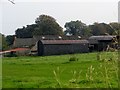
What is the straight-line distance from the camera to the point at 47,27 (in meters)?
97.1

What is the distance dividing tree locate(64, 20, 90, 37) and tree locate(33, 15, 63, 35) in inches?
353

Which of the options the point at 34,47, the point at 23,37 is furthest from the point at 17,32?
the point at 34,47

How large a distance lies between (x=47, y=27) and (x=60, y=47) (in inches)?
671

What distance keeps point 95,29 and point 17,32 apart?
73.3 ft

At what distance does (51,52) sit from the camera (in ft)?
263

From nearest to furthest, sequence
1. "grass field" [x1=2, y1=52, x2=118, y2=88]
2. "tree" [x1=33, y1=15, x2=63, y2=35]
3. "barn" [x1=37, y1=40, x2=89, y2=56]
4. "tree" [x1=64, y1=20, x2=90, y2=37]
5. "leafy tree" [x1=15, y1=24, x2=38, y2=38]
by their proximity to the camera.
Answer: "grass field" [x1=2, y1=52, x2=118, y2=88] → "barn" [x1=37, y1=40, x2=89, y2=56] → "tree" [x1=33, y1=15, x2=63, y2=35] → "leafy tree" [x1=15, y1=24, x2=38, y2=38] → "tree" [x1=64, y1=20, x2=90, y2=37]

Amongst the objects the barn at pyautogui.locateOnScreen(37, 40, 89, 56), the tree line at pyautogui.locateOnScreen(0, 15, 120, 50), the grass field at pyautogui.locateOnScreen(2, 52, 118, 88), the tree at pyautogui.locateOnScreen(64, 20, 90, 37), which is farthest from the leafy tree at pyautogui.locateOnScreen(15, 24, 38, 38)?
the grass field at pyautogui.locateOnScreen(2, 52, 118, 88)

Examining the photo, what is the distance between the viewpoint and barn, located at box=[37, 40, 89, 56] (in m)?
79.4

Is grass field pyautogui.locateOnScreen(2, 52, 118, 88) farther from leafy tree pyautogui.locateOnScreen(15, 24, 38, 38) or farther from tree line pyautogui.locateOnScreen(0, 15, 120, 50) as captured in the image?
leafy tree pyautogui.locateOnScreen(15, 24, 38, 38)

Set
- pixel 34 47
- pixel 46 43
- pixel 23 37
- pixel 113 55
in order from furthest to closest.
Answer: pixel 23 37 → pixel 34 47 → pixel 46 43 → pixel 113 55

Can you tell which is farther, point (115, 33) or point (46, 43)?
point (46, 43)

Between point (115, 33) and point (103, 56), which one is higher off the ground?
point (115, 33)

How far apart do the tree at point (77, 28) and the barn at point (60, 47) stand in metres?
23.7

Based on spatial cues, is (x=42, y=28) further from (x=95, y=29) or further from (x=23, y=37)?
(x=95, y=29)
